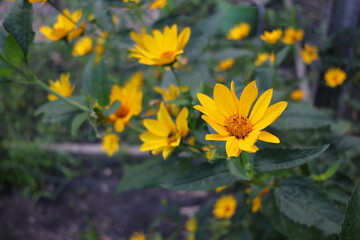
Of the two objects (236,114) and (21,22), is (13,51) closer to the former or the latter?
(21,22)

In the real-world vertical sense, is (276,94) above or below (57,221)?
above

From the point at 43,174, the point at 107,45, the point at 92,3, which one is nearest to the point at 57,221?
the point at 43,174

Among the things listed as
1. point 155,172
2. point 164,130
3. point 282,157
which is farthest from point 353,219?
point 155,172

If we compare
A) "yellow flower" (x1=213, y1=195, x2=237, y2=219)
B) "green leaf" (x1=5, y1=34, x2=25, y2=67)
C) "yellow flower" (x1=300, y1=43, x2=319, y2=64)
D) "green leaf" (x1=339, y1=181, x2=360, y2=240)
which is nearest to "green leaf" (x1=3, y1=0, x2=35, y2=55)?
"green leaf" (x1=5, y1=34, x2=25, y2=67)

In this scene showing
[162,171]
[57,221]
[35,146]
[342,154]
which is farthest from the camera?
[35,146]

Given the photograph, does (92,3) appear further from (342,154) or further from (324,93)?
(324,93)

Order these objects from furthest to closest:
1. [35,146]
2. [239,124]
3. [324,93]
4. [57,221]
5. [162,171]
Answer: [35,146] → [57,221] → [324,93] → [162,171] → [239,124]

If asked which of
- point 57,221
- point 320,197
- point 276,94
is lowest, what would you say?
point 57,221
